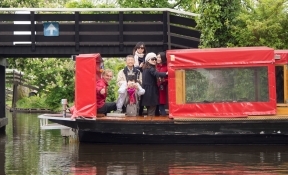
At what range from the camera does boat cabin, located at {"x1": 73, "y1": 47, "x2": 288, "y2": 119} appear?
1500cm

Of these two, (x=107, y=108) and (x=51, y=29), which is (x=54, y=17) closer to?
(x=51, y=29)

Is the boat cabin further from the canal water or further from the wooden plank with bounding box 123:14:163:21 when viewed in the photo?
the wooden plank with bounding box 123:14:163:21

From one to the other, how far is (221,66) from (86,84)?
290 cm

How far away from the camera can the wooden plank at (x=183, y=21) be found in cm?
1955

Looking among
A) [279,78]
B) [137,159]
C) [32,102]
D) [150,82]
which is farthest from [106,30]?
[32,102]

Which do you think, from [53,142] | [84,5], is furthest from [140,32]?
[84,5]

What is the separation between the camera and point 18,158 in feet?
44.7

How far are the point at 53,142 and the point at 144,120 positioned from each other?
2782 millimetres

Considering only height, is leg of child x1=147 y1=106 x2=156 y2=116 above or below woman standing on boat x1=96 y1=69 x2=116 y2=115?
below

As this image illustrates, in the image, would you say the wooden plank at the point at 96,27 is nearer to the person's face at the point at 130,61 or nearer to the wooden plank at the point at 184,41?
the wooden plank at the point at 184,41

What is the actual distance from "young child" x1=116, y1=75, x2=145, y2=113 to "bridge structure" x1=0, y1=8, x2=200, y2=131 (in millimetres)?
3342

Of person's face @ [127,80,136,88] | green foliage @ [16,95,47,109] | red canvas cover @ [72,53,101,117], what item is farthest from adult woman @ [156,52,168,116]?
green foliage @ [16,95,47,109]

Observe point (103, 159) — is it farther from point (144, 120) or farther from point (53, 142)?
point (53, 142)

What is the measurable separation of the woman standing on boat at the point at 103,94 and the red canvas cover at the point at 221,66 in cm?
162
